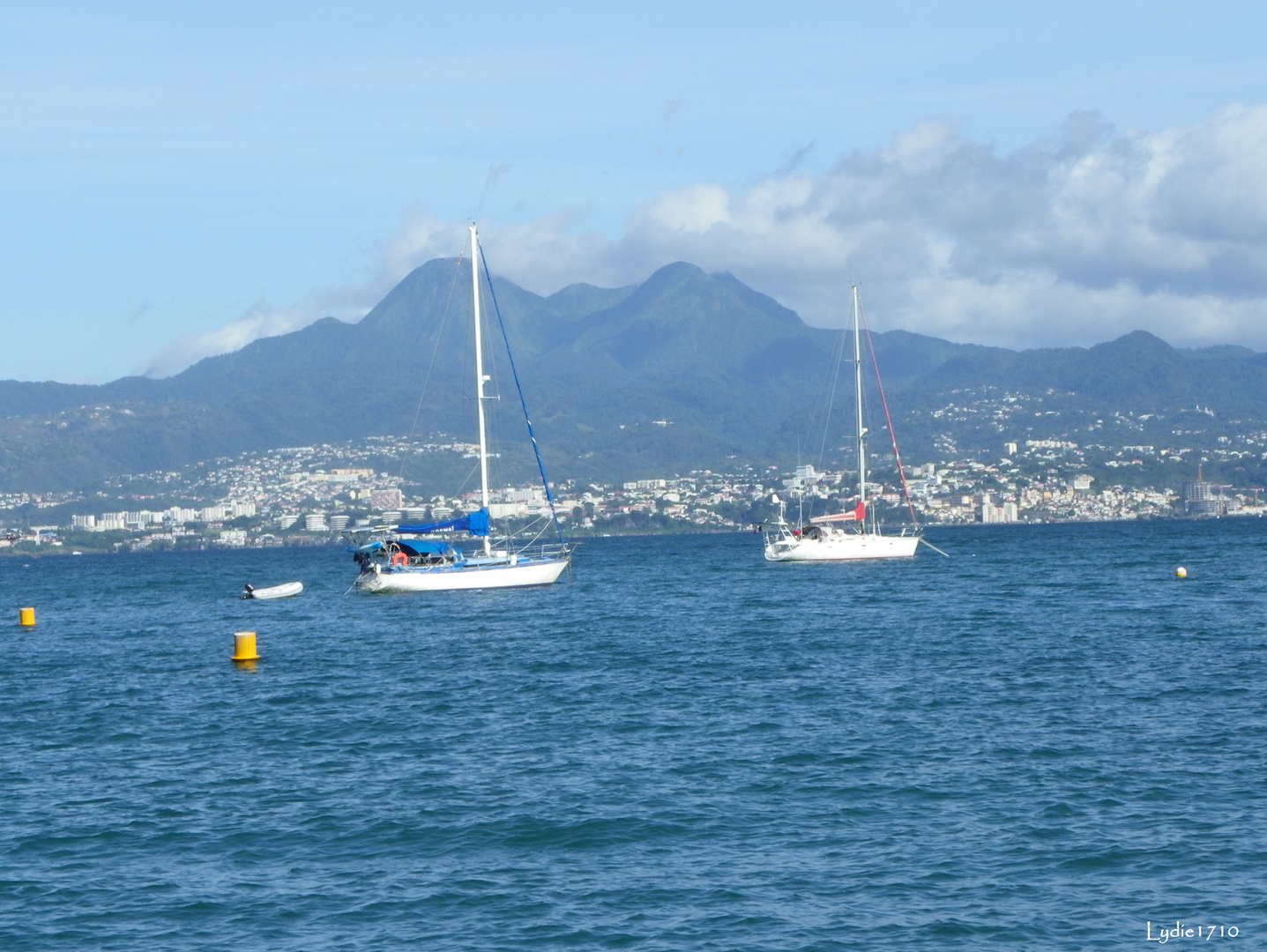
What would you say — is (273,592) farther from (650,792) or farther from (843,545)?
(650,792)

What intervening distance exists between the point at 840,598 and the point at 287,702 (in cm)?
4167

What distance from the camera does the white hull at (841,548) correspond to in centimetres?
10900

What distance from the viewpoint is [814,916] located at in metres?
19.7

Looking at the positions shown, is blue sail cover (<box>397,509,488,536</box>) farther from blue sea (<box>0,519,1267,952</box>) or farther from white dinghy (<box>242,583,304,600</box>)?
blue sea (<box>0,519,1267,952</box>)

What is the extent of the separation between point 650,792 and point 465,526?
54718 mm

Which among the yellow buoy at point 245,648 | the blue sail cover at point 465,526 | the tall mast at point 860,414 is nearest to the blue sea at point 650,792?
the yellow buoy at point 245,648

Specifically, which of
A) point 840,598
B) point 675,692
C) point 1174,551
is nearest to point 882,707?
point 675,692

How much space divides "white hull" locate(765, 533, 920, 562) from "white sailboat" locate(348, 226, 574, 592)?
29.6 metres

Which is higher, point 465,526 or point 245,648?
point 465,526

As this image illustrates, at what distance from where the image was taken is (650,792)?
88.2ft

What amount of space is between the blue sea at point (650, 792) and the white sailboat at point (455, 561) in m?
23.1

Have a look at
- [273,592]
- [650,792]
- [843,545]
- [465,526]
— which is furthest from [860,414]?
[650,792]

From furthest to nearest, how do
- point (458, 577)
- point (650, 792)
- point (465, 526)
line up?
1. point (465, 526)
2. point (458, 577)
3. point (650, 792)

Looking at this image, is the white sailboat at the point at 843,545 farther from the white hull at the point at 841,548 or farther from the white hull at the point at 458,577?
the white hull at the point at 458,577
